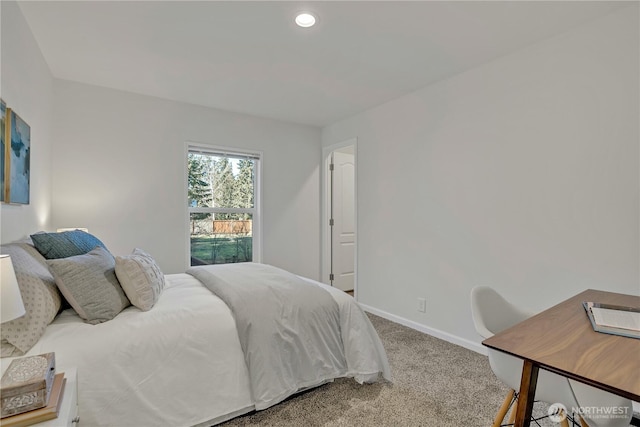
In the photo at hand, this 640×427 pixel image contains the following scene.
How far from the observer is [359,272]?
13.1ft

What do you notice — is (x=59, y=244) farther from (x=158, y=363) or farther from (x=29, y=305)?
(x=158, y=363)

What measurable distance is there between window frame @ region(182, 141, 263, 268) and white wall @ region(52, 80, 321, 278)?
45 mm

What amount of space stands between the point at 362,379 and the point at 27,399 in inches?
66.1

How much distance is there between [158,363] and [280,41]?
221 cm

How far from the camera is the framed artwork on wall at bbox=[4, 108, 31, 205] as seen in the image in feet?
5.84

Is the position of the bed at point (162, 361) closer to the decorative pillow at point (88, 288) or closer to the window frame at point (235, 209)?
the decorative pillow at point (88, 288)

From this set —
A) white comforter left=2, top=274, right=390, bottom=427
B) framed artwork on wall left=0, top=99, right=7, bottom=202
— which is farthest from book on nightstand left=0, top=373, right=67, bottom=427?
framed artwork on wall left=0, top=99, right=7, bottom=202

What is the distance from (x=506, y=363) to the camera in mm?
1390

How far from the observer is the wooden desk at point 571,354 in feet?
2.90

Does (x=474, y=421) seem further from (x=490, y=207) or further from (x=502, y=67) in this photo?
(x=502, y=67)

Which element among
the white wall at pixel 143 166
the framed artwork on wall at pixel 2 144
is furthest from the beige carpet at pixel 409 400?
the white wall at pixel 143 166

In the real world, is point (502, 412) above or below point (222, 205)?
below

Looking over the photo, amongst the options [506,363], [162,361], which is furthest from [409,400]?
[162,361]

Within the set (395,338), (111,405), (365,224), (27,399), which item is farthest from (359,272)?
(27,399)
